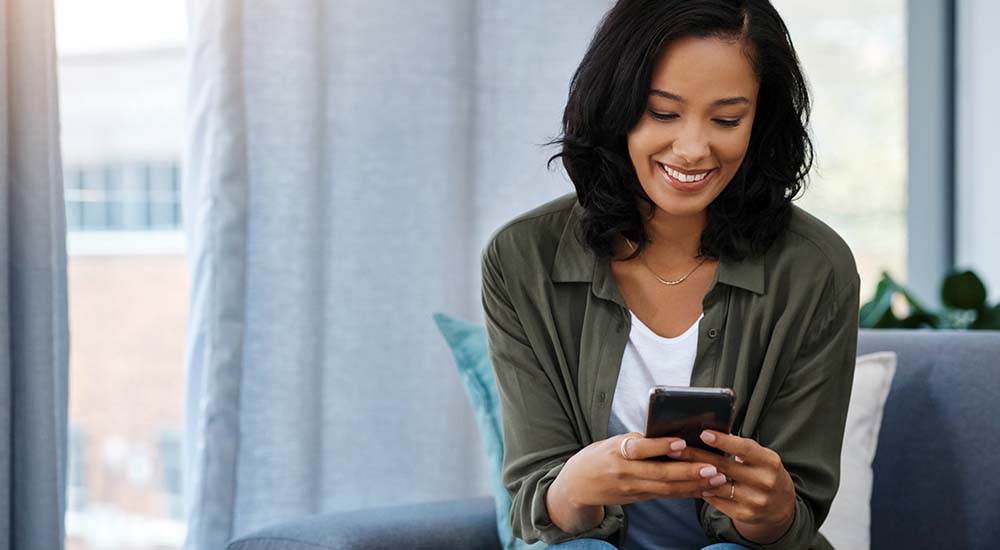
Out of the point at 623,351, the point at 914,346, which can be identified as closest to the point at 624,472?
the point at 623,351

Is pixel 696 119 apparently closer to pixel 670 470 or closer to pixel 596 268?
pixel 596 268

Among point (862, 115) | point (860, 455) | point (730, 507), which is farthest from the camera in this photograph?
point (862, 115)

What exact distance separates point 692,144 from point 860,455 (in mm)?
588

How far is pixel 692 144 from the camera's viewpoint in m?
1.15

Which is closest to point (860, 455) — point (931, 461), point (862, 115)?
point (931, 461)

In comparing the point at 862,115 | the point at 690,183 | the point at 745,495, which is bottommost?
the point at 745,495

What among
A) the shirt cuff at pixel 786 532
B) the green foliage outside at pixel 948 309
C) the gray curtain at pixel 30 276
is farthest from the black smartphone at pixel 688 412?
the green foliage outside at pixel 948 309

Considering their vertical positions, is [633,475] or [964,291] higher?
[964,291]

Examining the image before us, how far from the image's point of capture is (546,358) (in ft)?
4.24

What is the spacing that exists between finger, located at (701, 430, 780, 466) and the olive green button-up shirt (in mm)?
112

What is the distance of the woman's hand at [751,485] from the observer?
1070 millimetres

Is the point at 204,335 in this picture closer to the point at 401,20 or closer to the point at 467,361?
the point at 467,361

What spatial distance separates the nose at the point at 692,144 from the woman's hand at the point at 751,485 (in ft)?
0.98

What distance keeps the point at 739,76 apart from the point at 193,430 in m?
0.97
